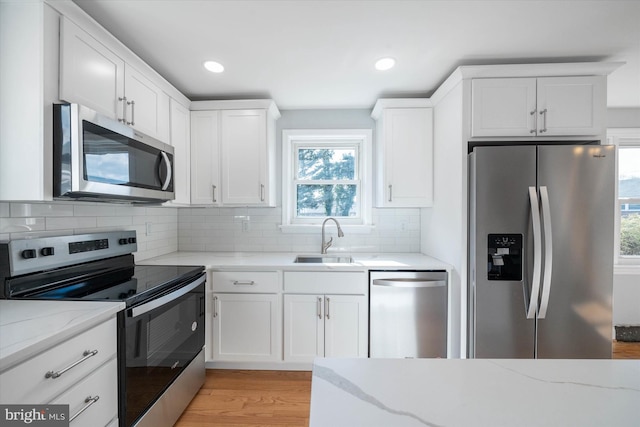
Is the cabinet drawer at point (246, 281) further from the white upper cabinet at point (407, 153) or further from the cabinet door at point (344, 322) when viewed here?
the white upper cabinet at point (407, 153)

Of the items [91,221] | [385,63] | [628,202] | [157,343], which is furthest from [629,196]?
[91,221]

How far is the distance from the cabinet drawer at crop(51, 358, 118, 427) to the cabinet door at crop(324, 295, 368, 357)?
1.38 meters

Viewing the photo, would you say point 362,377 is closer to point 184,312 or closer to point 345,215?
point 184,312

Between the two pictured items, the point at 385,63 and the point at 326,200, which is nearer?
the point at 385,63

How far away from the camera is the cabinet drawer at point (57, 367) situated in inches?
33.8

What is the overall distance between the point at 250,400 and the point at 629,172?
421cm

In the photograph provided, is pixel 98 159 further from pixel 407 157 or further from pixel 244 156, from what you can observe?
pixel 407 157

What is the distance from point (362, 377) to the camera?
71 centimetres

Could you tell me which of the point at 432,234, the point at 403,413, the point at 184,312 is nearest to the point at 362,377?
the point at 403,413

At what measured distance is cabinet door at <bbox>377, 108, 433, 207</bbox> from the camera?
2582mm

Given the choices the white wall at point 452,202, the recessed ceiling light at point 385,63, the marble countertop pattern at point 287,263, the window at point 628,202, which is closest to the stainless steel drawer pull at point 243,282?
the marble countertop pattern at point 287,263

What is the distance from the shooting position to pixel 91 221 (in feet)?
6.26

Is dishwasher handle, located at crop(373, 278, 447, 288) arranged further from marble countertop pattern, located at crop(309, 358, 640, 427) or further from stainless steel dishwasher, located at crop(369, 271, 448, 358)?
marble countertop pattern, located at crop(309, 358, 640, 427)

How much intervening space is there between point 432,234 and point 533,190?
923mm
